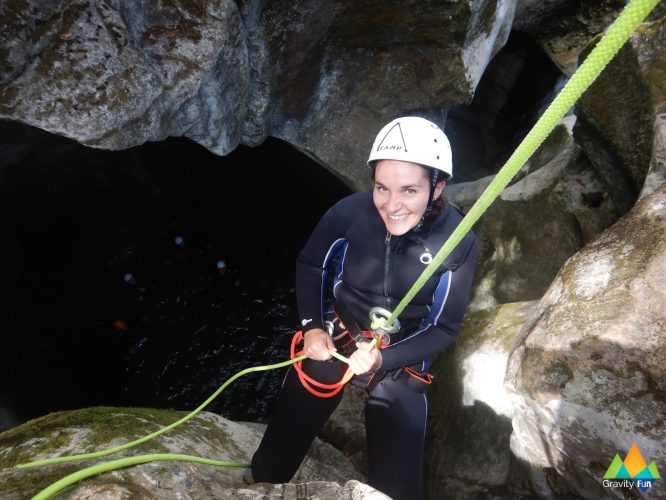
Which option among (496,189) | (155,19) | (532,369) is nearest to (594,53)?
(496,189)

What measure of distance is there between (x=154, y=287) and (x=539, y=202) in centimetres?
728

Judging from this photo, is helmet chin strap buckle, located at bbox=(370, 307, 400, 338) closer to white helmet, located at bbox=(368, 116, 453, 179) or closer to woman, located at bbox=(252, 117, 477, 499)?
woman, located at bbox=(252, 117, 477, 499)

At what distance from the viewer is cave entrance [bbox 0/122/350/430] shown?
6707mm

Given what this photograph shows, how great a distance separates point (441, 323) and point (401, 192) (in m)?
1.18

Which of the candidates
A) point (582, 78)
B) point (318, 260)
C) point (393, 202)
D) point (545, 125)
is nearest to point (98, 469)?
point (318, 260)

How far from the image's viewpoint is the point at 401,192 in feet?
8.98

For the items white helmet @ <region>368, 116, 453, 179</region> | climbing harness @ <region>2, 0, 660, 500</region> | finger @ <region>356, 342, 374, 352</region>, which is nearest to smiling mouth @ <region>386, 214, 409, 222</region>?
white helmet @ <region>368, 116, 453, 179</region>

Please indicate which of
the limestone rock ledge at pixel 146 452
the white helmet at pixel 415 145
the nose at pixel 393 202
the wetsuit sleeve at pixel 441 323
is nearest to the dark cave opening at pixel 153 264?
the limestone rock ledge at pixel 146 452

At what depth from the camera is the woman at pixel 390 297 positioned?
2793 millimetres

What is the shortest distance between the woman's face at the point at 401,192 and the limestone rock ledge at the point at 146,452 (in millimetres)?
1767

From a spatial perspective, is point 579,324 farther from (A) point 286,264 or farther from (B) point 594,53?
(A) point 286,264

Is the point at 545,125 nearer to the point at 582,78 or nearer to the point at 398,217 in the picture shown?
the point at 582,78

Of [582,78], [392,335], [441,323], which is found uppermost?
[582,78]

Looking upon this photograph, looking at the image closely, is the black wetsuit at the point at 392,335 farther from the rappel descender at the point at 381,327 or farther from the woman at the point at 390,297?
the rappel descender at the point at 381,327
